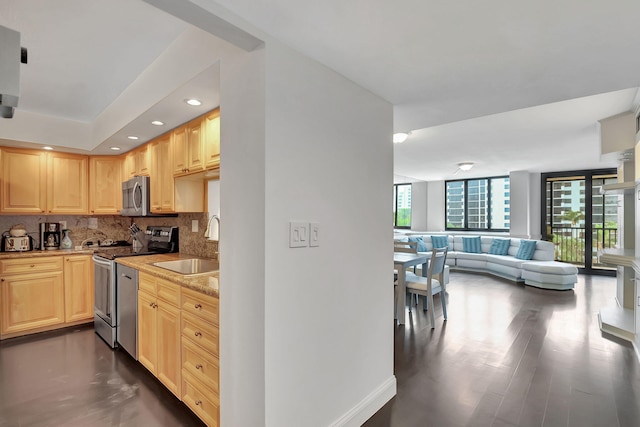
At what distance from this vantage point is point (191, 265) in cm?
308

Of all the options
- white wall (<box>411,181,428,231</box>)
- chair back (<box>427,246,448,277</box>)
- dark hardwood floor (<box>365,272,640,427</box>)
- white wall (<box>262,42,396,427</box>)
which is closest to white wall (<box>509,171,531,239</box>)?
white wall (<box>411,181,428,231</box>)

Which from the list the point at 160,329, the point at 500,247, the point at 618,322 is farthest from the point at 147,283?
the point at 500,247

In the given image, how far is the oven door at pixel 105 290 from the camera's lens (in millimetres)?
3141

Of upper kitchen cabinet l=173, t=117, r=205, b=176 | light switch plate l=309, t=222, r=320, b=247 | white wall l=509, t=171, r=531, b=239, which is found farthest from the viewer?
white wall l=509, t=171, r=531, b=239

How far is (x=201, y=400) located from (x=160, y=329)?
686 millimetres

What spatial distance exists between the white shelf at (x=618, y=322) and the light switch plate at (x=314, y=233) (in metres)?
3.74

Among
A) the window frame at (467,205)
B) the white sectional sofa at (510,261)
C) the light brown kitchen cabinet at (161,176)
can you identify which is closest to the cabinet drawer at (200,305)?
the light brown kitchen cabinet at (161,176)

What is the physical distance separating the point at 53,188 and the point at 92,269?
109 centimetres

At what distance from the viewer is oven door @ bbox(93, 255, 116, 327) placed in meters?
3.14

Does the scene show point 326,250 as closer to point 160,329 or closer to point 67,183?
point 160,329

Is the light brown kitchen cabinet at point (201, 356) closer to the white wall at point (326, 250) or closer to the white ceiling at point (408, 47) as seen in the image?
the white wall at point (326, 250)

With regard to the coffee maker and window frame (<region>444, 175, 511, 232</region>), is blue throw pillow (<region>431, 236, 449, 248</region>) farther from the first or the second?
the coffee maker

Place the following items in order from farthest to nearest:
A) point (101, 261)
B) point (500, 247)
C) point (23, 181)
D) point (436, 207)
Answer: point (436, 207)
point (500, 247)
point (23, 181)
point (101, 261)

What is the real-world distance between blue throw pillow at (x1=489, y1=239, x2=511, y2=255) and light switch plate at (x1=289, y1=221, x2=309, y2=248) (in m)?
6.90
